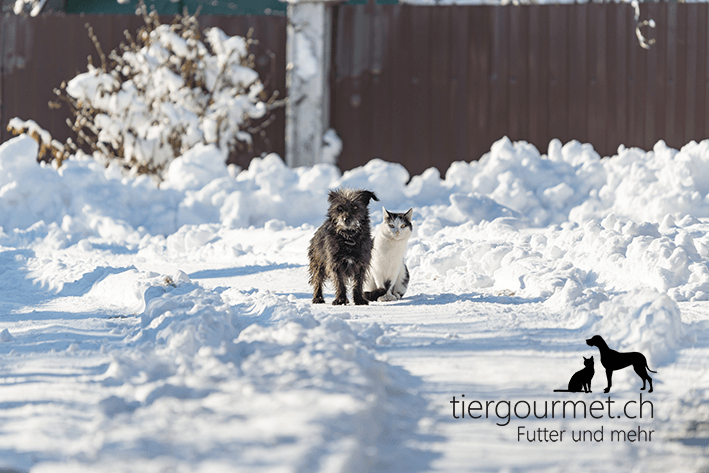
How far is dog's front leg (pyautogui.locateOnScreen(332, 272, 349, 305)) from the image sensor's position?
4.84m

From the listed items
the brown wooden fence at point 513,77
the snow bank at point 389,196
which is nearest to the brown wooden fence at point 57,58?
the brown wooden fence at point 513,77

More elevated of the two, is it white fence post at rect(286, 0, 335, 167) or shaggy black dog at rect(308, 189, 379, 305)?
white fence post at rect(286, 0, 335, 167)

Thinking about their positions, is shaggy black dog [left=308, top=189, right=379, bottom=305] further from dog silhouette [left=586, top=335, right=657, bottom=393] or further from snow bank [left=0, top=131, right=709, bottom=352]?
dog silhouette [left=586, top=335, right=657, bottom=393]

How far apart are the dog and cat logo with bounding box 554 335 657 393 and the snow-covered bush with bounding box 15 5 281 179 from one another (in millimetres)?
7488

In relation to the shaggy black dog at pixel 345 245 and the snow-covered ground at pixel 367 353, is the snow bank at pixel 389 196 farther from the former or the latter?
the shaggy black dog at pixel 345 245

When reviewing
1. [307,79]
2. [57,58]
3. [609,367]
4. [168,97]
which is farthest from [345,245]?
[57,58]

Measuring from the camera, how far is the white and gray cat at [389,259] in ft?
16.4

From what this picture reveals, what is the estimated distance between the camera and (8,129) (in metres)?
10.4

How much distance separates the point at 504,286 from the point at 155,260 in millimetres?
3566

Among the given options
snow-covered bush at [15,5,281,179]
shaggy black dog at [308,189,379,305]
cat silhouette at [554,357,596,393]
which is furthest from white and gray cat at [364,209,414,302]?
snow-covered bush at [15,5,281,179]

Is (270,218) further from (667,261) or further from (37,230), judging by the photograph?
(667,261)

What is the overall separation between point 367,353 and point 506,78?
24.0 feet

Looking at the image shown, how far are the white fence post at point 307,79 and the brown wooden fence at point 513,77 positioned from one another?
22 cm

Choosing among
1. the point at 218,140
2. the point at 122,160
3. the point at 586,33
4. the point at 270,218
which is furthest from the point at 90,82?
the point at 586,33
